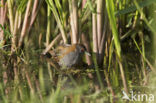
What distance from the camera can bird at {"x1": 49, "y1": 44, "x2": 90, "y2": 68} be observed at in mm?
4234

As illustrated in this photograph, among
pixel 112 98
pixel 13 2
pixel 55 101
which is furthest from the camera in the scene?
pixel 13 2

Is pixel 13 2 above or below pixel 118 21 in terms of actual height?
above

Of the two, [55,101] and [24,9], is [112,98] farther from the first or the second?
[24,9]

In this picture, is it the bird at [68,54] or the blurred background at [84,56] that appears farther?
the bird at [68,54]

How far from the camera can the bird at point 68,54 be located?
423cm

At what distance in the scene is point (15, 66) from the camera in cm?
413

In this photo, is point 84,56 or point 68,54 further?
point 84,56

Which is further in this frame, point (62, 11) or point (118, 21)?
point (118, 21)

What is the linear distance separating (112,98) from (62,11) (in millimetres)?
1697

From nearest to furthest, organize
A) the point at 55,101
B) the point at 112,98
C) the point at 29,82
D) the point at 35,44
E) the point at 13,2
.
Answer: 1. the point at 55,101
2. the point at 112,98
3. the point at 29,82
4. the point at 13,2
5. the point at 35,44

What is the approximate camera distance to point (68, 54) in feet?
14.6

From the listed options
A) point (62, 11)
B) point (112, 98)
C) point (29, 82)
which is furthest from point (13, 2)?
point (112, 98)

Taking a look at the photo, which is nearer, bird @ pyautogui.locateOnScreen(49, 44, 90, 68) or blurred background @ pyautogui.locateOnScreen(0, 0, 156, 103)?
blurred background @ pyautogui.locateOnScreen(0, 0, 156, 103)

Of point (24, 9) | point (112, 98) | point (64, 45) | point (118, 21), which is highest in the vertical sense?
point (24, 9)
